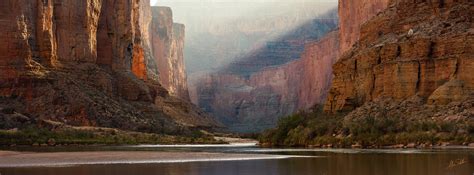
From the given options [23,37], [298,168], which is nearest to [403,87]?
[298,168]

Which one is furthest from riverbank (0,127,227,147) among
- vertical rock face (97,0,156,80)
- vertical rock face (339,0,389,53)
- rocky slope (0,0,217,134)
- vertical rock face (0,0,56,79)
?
vertical rock face (339,0,389,53)

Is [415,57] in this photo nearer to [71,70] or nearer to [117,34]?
[71,70]

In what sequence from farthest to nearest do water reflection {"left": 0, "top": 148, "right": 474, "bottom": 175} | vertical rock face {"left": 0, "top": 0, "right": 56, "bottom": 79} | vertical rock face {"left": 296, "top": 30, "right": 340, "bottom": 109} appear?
1. vertical rock face {"left": 296, "top": 30, "right": 340, "bottom": 109}
2. vertical rock face {"left": 0, "top": 0, "right": 56, "bottom": 79}
3. water reflection {"left": 0, "top": 148, "right": 474, "bottom": 175}

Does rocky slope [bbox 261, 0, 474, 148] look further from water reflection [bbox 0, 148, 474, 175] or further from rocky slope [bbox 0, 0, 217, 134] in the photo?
rocky slope [bbox 0, 0, 217, 134]

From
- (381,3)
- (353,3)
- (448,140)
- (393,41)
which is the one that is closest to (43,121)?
(393,41)

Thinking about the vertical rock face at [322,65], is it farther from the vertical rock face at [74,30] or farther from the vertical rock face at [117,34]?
the vertical rock face at [74,30]
